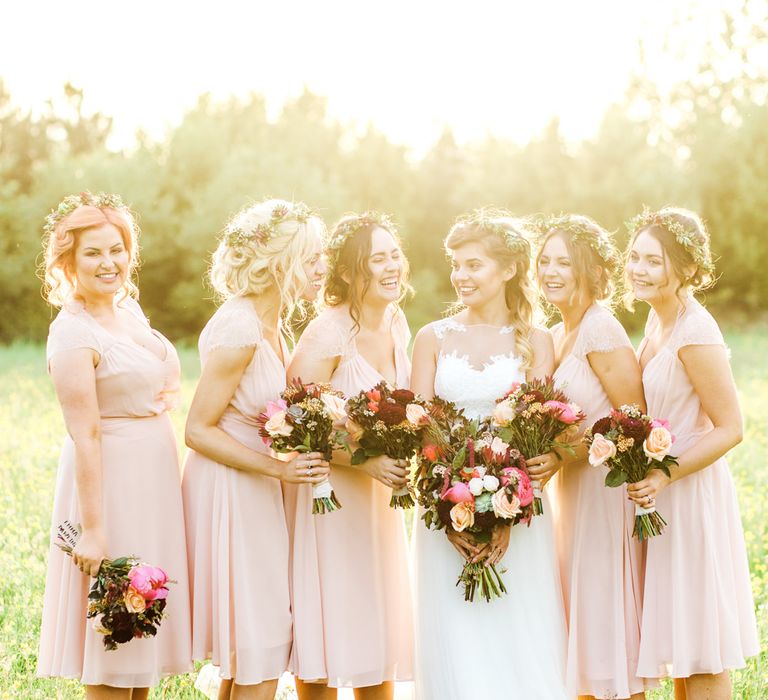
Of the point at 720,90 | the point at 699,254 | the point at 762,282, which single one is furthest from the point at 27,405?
the point at 720,90

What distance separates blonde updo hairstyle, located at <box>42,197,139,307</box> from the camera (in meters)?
5.44

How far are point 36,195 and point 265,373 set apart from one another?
121 feet

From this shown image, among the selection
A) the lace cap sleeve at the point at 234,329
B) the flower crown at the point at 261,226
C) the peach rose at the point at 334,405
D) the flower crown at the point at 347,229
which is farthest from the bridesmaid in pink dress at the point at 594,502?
the lace cap sleeve at the point at 234,329

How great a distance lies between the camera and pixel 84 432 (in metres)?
5.20

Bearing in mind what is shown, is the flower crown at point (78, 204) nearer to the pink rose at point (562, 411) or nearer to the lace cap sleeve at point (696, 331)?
the pink rose at point (562, 411)

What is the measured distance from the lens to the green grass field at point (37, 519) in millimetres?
6950

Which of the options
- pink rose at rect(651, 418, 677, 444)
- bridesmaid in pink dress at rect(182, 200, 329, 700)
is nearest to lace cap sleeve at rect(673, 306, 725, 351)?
pink rose at rect(651, 418, 677, 444)

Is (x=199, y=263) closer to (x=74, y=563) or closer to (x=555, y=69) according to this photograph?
(x=555, y=69)

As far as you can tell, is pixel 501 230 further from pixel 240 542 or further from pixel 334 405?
pixel 240 542

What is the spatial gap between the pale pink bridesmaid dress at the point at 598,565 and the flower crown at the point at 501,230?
59cm

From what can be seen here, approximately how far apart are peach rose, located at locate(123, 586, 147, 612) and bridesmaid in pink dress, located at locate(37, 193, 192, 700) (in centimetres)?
37

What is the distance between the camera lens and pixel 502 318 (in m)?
6.24

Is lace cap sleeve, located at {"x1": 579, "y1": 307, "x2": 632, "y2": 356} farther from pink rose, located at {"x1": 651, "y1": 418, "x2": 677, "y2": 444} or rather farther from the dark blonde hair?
the dark blonde hair

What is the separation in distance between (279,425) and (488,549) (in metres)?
1.38
